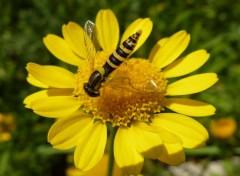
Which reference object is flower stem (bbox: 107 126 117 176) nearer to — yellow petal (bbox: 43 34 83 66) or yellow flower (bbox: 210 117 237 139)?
yellow petal (bbox: 43 34 83 66)

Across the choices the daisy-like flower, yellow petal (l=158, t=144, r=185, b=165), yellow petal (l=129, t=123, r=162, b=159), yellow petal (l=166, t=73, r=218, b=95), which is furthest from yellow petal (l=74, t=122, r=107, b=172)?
yellow petal (l=166, t=73, r=218, b=95)

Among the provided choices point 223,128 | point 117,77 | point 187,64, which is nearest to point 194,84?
point 187,64

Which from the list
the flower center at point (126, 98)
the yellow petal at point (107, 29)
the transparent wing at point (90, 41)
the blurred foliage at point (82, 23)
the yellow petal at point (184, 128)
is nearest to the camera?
the yellow petal at point (184, 128)

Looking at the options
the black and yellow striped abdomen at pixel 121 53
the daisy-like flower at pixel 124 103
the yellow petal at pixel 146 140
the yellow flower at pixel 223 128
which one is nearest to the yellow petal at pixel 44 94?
the daisy-like flower at pixel 124 103

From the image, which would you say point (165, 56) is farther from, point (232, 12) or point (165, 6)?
point (232, 12)

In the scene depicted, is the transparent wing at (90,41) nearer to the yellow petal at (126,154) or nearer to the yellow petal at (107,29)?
the yellow petal at (107,29)

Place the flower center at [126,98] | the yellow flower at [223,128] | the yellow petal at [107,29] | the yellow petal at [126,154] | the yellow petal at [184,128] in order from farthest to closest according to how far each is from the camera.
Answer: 1. the yellow flower at [223,128]
2. the yellow petal at [107,29]
3. the flower center at [126,98]
4. the yellow petal at [184,128]
5. the yellow petal at [126,154]
